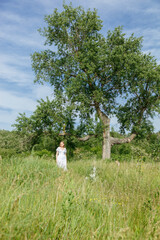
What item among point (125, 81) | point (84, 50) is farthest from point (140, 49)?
point (84, 50)

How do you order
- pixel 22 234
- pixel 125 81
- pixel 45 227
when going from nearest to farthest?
pixel 22 234
pixel 45 227
pixel 125 81

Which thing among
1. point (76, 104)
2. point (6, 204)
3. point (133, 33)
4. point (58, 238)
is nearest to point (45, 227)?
point (58, 238)

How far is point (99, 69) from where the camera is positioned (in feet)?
64.0

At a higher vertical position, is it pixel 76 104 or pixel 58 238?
pixel 76 104

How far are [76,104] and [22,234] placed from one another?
16.1 metres

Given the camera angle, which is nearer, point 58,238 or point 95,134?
point 58,238

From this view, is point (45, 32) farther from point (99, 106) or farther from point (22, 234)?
point (22, 234)

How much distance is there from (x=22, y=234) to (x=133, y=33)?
19.7 m

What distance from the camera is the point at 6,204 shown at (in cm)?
294

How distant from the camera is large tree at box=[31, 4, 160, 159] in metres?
18.2

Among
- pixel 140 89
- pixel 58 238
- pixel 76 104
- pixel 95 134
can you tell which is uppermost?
pixel 140 89

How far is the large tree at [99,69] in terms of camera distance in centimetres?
1823

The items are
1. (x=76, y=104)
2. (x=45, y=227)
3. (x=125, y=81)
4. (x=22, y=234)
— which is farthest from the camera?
(x=125, y=81)

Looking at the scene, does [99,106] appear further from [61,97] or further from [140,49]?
[140,49]
